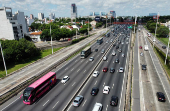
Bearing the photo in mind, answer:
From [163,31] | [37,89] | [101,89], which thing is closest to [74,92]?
[101,89]

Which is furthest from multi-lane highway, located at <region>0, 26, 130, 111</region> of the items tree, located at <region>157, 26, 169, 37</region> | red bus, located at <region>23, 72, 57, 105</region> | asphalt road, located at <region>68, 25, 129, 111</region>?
tree, located at <region>157, 26, 169, 37</region>

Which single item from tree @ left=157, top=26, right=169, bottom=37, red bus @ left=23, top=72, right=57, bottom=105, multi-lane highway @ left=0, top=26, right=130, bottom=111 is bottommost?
multi-lane highway @ left=0, top=26, right=130, bottom=111

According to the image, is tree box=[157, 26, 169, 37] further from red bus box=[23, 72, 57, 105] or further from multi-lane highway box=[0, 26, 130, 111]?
red bus box=[23, 72, 57, 105]

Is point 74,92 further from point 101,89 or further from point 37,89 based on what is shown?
point 37,89

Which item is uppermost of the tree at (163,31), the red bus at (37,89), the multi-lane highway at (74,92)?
the tree at (163,31)

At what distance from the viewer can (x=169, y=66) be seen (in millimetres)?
53875

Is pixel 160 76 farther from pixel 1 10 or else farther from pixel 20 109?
pixel 1 10

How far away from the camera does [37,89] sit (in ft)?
108

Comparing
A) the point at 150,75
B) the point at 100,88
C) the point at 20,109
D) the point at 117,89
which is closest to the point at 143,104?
the point at 117,89

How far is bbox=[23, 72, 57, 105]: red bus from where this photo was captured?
30969mm

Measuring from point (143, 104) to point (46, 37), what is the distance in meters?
97.7

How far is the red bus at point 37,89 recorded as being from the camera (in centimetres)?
3097

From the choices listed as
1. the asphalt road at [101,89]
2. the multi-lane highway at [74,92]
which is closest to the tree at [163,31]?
the asphalt road at [101,89]

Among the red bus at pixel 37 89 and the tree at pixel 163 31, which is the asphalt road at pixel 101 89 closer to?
the red bus at pixel 37 89
